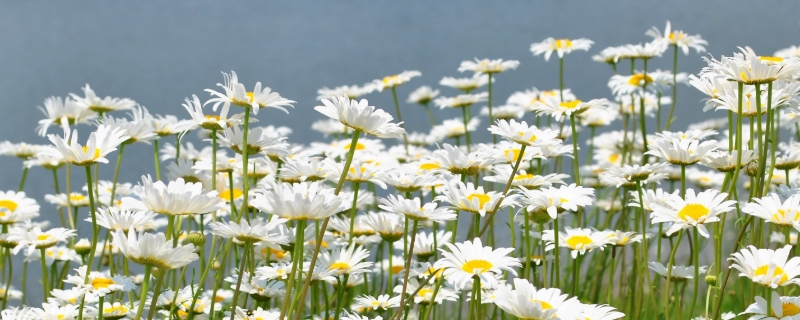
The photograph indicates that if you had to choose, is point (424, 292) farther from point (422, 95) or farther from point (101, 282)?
point (422, 95)

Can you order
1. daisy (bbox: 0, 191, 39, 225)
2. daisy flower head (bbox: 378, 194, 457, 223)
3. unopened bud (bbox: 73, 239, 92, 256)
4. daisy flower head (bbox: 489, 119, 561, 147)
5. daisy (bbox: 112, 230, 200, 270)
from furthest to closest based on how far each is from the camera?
unopened bud (bbox: 73, 239, 92, 256) < daisy (bbox: 0, 191, 39, 225) < daisy flower head (bbox: 489, 119, 561, 147) < daisy flower head (bbox: 378, 194, 457, 223) < daisy (bbox: 112, 230, 200, 270)

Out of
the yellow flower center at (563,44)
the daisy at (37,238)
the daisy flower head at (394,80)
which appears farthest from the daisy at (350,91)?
the daisy at (37,238)

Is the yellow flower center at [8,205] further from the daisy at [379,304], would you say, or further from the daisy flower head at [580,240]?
the daisy flower head at [580,240]

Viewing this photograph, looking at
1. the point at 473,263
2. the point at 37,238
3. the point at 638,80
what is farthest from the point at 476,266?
the point at 638,80

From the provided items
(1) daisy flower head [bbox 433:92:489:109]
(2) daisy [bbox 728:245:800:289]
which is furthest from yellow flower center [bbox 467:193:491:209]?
(1) daisy flower head [bbox 433:92:489:109]

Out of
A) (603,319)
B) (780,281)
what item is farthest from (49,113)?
(780,281)

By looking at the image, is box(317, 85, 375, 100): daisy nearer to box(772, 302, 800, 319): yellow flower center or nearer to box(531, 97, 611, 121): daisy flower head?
box(531, 97, 611, 121): daisy flower head
